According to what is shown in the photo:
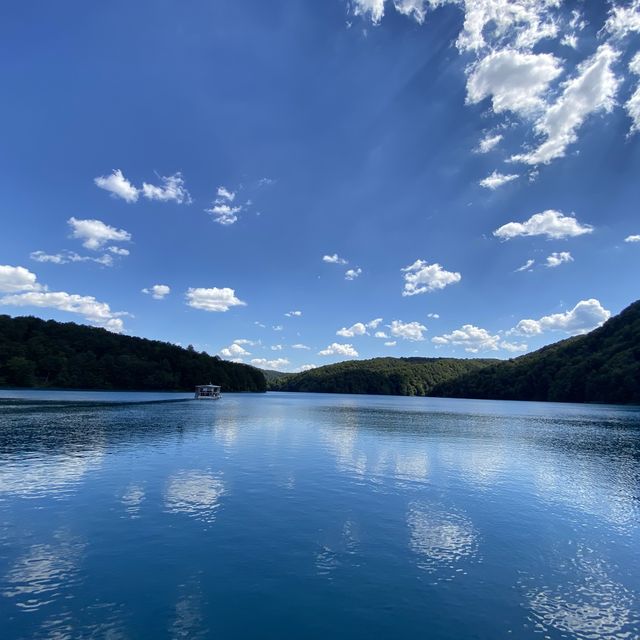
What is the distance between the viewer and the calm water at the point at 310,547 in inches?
539

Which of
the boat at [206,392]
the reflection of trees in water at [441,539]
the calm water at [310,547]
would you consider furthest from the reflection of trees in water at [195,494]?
the boat at [206,392]

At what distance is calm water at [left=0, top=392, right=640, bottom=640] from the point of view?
1369 cm

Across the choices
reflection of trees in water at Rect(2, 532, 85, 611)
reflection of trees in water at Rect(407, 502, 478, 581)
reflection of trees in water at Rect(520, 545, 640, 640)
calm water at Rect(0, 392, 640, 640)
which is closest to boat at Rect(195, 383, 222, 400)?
calm water at Rect(0, 392, 640, 640)

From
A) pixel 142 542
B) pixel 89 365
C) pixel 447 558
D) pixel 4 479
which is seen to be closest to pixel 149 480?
pixel 4 479

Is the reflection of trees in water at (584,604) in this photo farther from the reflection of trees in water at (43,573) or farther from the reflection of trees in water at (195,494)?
the reflection of trees in water at (43,573)

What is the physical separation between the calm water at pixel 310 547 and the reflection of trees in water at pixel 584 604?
7 centimetres

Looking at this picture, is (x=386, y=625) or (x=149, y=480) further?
(x=149, y=480)

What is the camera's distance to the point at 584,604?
50.2 ft

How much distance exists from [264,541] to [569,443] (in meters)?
56.6

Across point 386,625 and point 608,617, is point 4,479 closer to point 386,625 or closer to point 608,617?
point 386,625

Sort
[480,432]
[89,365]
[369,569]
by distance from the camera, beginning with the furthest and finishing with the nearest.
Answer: [89,365] → [480,432] → [369,569]

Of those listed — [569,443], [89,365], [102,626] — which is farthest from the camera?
[89,365]

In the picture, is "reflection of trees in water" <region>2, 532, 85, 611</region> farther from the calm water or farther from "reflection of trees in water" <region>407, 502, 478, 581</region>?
"reflection of trees in water" <region>407, 502, 478, 581</region>

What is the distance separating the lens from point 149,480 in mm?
31453
